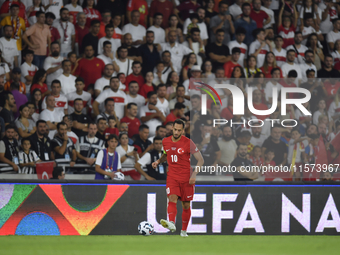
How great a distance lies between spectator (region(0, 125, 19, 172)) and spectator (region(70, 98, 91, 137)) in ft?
4.63

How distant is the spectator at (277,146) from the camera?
29.7ft

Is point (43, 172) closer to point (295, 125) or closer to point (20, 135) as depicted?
point (20, 135)

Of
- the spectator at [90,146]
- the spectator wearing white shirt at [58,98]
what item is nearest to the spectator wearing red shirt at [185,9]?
the spectator wearing white shirt at [58,98]

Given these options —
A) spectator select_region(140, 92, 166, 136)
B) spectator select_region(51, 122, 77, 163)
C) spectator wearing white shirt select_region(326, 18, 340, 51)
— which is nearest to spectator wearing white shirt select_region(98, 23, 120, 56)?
spectator select_region(140, 92, 166, 136)

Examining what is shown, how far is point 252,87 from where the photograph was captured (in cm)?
948

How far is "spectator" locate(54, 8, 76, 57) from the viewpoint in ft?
38.4

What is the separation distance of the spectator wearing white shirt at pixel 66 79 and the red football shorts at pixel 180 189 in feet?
15.4

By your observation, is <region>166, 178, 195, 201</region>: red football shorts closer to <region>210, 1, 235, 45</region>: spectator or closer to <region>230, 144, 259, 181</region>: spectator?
<region>230, 144, 259, 181</region>: spectator

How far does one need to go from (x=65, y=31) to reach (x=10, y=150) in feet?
13.2

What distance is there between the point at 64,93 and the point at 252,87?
448 centimetres

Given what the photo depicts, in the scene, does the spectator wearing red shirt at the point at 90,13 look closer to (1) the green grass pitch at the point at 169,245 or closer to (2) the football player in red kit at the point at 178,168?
(2) the football player in red kit at the point at 178,168

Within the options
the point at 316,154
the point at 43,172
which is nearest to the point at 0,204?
the point at 43,172

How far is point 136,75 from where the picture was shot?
11578 millimetres

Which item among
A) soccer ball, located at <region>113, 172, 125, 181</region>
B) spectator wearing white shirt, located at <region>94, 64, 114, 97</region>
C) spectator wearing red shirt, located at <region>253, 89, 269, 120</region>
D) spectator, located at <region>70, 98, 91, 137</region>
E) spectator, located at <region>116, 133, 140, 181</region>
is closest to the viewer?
soccer ball, located at <region>113, 172, 125, 181</region>
